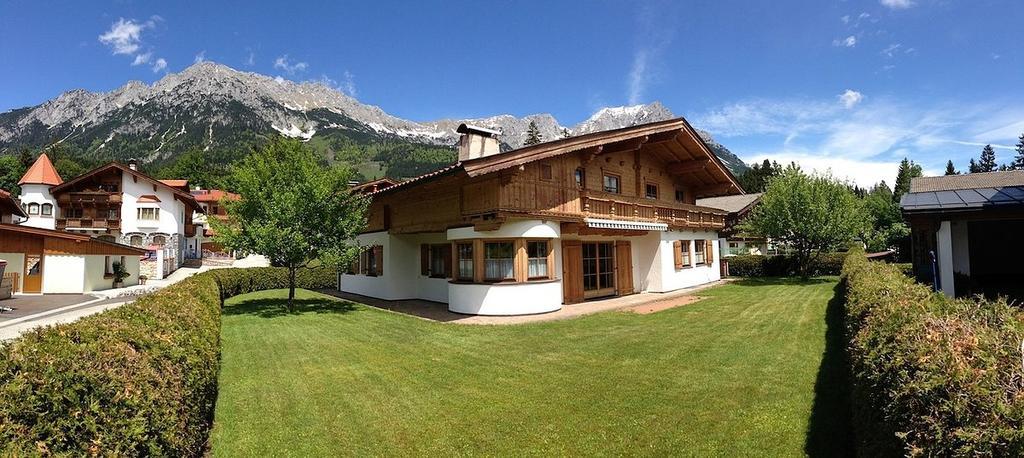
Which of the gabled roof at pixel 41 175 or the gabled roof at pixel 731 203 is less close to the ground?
the gabled roof at pixel 41 175

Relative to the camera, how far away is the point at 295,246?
15734 mm

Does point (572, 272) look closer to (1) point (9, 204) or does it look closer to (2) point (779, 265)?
(2) point (779, 265)

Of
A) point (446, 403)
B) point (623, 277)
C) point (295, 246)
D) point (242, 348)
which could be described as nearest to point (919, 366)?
point (446, 403)

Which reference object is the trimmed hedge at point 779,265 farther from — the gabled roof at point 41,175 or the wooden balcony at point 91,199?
the gabled roof at point 41,175

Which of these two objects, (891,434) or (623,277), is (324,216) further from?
(891,434)

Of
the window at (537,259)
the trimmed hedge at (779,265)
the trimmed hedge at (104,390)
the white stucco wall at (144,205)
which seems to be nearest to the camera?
the trimmed hedge at (104,390)

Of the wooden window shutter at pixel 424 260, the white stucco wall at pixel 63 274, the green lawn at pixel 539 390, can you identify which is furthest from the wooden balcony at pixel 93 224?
the green lawn at pixel 539 390

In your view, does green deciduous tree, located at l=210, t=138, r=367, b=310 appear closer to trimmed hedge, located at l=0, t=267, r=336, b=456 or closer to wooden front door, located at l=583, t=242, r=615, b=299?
wooden front door, located at l=583, t=242, r=615, b=299

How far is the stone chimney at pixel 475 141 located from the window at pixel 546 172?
10.5 feet

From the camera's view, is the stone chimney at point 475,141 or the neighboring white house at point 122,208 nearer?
the stone chimney at point 475,141

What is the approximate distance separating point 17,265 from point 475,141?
2625 cm

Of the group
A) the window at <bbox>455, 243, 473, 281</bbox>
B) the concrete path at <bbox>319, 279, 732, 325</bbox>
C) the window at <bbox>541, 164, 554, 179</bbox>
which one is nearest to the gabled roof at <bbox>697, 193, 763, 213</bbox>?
the concrete path at <bbox>319, 279, 732, 325</bbox>

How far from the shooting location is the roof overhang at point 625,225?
16.7 meters

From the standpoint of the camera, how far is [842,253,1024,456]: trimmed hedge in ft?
8.77
